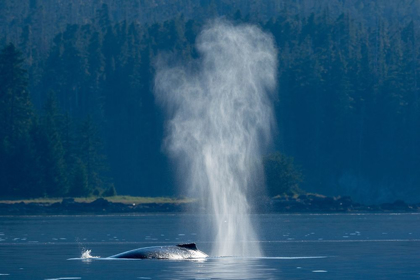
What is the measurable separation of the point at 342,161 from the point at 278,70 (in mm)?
23922

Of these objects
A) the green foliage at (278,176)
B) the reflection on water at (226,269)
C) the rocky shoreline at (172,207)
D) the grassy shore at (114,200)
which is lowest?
the reflection on water at (226,269)

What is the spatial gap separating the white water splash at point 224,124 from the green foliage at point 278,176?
172 cm

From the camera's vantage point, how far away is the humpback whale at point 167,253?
131 ft

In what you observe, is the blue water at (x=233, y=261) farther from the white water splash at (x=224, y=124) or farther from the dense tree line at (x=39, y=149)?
the dense tree line at (x=39, y=149)

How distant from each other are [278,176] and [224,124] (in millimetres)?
72921

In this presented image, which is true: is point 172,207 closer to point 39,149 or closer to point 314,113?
point 39,149

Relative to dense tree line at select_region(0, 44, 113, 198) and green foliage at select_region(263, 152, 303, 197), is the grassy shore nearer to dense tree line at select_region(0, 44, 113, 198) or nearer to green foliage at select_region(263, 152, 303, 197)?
dense tree line at select_region(0, 44, 113, 198)

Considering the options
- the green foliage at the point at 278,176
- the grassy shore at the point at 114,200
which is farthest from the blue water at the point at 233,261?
the green foliage at the point at 278,176

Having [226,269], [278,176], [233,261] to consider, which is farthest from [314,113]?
[226,269]

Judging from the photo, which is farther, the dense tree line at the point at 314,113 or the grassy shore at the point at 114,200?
the dense tree line at the point at 314,113

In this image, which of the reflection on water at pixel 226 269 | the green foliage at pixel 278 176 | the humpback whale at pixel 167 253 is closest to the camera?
the reflection on water at pixel 226 269

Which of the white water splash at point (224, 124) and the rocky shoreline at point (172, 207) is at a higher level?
the white water splash at point (224, 124)

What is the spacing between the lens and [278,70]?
191m

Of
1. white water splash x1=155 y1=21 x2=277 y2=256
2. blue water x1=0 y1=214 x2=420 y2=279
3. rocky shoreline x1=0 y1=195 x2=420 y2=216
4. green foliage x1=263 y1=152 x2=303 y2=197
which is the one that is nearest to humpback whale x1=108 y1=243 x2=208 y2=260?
blue water x1=0 y1=214 x2=420 y2=279
